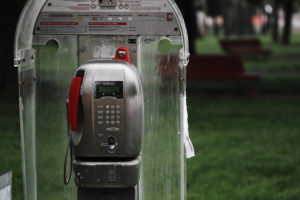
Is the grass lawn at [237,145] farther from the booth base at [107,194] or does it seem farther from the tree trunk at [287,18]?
the tree trunk at [287,18]

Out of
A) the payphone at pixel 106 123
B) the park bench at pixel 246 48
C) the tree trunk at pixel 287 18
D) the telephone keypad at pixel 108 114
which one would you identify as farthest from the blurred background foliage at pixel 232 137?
the tree trunk at pixel 287 18

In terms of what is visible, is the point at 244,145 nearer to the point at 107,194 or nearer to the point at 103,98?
the point at 107,194

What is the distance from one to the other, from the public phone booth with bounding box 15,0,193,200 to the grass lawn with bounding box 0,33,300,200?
5.42 ft

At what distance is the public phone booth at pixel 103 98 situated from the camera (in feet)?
9.83

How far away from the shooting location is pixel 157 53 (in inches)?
145

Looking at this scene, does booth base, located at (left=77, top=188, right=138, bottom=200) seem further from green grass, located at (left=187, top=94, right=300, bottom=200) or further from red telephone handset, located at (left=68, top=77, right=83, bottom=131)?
green grass, located at (left=187, top=94, right=300, bottom=200)

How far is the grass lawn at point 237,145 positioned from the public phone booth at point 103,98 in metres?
1.65

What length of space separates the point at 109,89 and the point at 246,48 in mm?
21319

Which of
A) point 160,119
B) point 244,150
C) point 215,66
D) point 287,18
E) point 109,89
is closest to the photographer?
point 109,89

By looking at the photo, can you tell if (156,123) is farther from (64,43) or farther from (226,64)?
(226,64)

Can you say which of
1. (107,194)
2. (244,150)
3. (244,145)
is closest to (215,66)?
(244,145)

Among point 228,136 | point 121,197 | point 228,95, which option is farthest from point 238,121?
point 121,197

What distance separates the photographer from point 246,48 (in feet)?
78.1

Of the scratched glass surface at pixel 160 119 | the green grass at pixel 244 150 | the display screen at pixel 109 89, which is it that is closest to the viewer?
the display screen at pixel 109 89
